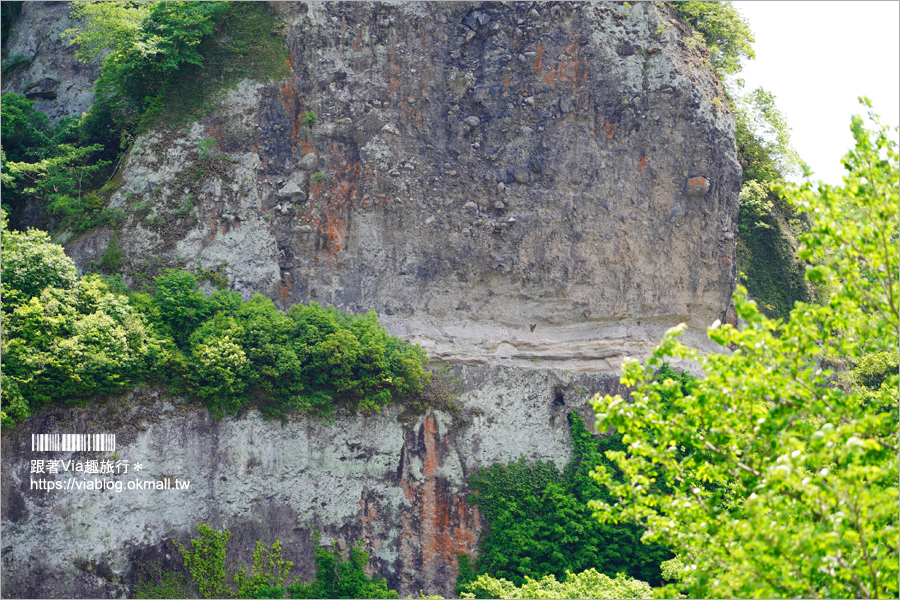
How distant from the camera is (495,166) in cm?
1886

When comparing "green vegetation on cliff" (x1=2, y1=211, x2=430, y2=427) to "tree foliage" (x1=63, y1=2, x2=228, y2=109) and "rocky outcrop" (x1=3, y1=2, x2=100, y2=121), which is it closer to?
"tree foliage" (x1=63, y1=2, x2=228, y2=109)

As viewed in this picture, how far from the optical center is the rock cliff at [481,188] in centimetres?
1789

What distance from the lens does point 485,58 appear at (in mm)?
19031

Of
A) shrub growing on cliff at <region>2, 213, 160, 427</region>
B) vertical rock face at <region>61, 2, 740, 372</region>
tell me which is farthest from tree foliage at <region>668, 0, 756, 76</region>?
shrub growing on cliff at <region>2, 213, 160, 427</region>

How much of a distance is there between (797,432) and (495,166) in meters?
12.5

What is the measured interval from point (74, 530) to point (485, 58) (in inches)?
500

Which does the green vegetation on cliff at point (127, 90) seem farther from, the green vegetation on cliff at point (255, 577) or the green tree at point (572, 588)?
the green tree at point (572, 588)

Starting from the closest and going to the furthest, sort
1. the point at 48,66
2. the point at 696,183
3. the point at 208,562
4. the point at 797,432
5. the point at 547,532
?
1. the point at 797,432
2. the point at 208,562
3. the point at 547,532
4. the point at 696,183
5. the point at 48,66

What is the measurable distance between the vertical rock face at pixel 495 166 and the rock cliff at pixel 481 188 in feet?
0.13

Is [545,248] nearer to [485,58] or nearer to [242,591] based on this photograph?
[485,58]

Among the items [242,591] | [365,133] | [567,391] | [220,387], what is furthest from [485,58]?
[242,591]

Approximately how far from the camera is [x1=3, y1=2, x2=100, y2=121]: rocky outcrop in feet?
67.6

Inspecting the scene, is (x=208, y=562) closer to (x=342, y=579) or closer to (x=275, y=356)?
(x=342, y=579)

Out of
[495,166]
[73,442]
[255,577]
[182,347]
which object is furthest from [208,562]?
[495,166]
